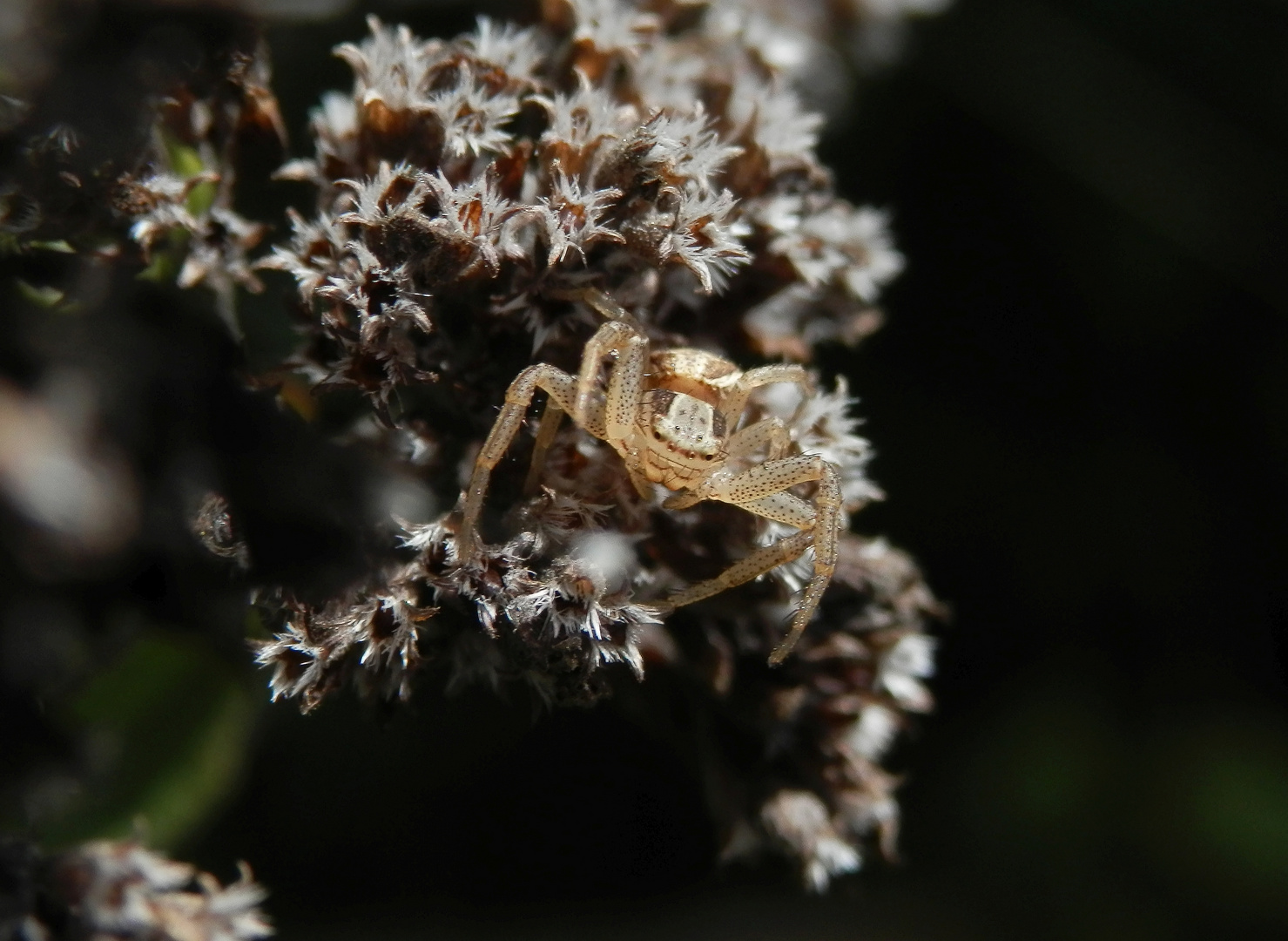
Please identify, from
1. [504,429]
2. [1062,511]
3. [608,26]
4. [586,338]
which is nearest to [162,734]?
[504,429]

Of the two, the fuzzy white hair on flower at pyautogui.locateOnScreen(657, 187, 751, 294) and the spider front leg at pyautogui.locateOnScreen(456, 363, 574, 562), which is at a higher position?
the fuzzy white hair on flower at pyautogui.locateOnScreen(657, 187, 751, 294)

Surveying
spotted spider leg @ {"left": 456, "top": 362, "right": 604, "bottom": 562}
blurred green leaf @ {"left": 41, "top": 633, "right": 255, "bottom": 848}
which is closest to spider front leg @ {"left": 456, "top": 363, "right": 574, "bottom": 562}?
spotted spider leg @ {"left": 456, "top": 362, "right": 604, "bottom": 562}

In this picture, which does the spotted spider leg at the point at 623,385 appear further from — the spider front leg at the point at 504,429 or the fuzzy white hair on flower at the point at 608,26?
the fuzzy white hair on flower at the point at 608,26

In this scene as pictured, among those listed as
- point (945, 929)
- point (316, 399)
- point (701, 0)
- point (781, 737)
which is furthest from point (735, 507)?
point (945, 929)

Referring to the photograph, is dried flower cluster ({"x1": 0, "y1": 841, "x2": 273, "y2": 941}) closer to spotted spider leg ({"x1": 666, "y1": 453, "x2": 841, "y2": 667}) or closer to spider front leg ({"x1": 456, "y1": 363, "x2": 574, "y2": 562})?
spider front leg ({"x1": 456, "y1": 363, "x2": 574, "y2": 562})

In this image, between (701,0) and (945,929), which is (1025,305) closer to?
(701,0)

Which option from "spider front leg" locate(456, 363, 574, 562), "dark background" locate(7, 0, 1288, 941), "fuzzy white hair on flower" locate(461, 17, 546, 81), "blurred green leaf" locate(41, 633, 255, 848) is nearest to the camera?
"spider front leg" locate(456, 363, 574, 562)

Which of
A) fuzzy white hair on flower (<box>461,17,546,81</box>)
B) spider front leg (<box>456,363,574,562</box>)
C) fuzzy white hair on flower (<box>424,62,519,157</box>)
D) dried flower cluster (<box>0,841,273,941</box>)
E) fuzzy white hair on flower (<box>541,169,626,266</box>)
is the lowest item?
dried flower cluster (<box>0,841,273,941</box>)

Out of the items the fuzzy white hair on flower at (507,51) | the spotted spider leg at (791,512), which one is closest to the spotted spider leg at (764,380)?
the spotted spider leg at (791,512)
